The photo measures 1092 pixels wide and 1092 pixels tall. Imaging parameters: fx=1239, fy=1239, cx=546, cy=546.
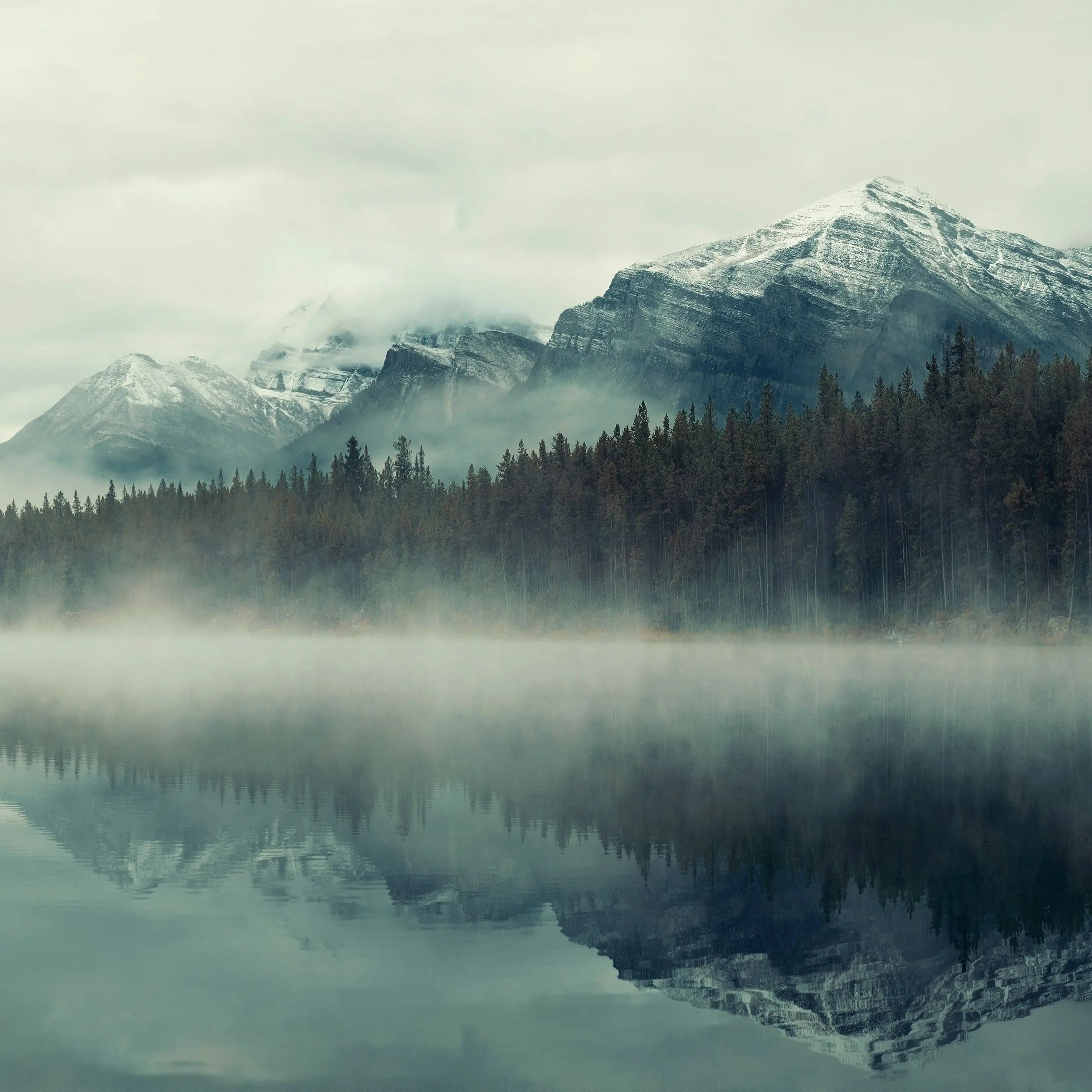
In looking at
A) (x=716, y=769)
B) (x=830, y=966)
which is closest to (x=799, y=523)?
(x=716, y=769)

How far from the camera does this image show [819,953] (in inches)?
770

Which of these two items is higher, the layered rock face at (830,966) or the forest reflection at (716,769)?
the layered rock face at (830,966)

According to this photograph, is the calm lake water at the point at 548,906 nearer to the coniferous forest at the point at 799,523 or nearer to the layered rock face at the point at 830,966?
the layered rock face at the point at 830,966

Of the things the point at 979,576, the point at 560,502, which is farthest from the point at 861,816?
the point at 560,502

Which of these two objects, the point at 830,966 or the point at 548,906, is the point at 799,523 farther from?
the point at 830,966

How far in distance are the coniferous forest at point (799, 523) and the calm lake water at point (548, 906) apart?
56468 mm

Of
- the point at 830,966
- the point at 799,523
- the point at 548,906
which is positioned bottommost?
the point at 548,906

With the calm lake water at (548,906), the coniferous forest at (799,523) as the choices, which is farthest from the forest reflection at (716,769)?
the coniferous forest at (799,523)

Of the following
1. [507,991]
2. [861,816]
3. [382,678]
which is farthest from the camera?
[382,678]

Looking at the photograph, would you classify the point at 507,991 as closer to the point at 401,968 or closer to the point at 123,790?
the point at 401,968

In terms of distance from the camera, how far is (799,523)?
382ft

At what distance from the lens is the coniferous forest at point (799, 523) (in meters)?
99.8

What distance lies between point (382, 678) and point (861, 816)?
5150 centimetres

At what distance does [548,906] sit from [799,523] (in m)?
97.4
